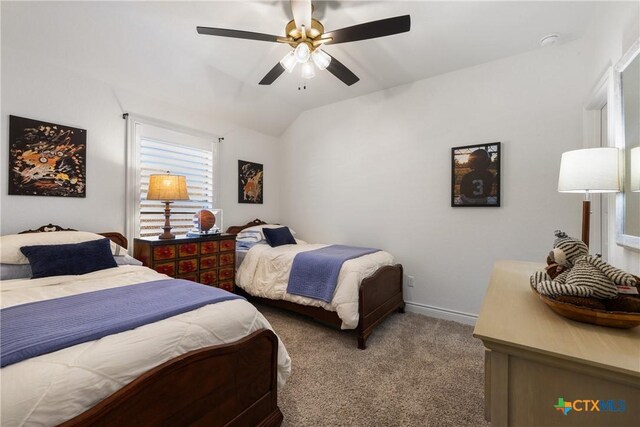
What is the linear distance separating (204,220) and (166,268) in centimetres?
71

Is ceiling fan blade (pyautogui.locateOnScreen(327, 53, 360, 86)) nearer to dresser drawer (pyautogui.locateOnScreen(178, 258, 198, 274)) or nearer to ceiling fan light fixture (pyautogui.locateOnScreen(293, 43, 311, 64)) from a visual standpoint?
ceiling fan light fixture (pyautogui.locateOnScreen(293, 43, 311, 64))

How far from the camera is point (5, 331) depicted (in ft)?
3.36

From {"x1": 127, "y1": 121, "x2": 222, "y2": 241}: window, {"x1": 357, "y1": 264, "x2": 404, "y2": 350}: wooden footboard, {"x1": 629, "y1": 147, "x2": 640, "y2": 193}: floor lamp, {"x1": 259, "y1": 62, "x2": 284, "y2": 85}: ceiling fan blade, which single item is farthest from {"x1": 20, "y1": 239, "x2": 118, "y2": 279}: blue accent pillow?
{"x1": 629, "y1": 147, "x2": 640, "y2": 193}: floor lamp

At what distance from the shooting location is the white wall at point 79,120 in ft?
7.16

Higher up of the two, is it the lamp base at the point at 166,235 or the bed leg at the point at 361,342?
the lamp base at the point at 166,235

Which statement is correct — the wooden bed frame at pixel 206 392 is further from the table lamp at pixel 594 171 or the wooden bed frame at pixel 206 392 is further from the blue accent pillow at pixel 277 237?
the blue accent pillow at pixel 277 237

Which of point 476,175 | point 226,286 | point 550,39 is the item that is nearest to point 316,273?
point 226,286

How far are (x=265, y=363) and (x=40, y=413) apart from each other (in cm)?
90

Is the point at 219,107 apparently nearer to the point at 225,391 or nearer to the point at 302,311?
the point at 302,311

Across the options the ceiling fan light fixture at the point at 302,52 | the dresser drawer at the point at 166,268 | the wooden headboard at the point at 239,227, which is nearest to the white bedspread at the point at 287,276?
the wooden headboard at the point at 239,227

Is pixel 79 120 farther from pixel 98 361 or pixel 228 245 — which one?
pixel 98 361

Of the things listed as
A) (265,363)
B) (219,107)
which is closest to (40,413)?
(265,363)

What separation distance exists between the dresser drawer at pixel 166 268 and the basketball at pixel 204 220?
23.4 inches

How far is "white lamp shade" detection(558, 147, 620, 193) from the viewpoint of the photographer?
1.40m
